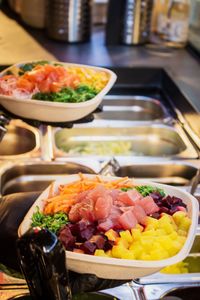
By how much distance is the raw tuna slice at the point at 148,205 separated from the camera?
34.9 inches

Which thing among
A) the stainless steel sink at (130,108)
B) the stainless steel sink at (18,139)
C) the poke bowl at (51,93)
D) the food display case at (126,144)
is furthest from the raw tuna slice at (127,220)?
the stainless steel sink at (130,108)

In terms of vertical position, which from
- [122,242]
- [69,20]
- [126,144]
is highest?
[122,242]

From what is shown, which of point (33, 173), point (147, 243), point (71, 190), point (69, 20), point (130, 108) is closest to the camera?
point (147, 243)

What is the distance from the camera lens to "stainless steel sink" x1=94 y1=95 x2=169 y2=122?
6.21ft

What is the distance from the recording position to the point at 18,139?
1.61 meters

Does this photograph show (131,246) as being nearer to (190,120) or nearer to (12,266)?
(12,266)

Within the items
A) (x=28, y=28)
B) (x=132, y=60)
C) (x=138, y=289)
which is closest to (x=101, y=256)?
(x=138, y=289)

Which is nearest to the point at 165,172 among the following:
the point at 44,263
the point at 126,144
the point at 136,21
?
the point at 126,144

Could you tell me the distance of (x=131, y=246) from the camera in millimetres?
809

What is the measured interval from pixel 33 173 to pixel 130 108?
0.65 m

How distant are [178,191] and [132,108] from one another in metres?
0.99

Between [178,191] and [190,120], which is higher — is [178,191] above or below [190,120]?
above

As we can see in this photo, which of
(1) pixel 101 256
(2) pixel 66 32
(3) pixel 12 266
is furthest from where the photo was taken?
(2) pixel 66 32

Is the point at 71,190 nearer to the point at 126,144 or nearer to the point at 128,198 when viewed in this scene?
the point at 128,198
